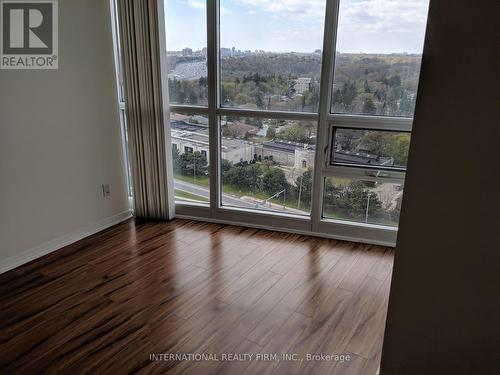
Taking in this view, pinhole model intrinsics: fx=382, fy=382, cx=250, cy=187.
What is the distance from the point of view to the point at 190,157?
12.1 feet

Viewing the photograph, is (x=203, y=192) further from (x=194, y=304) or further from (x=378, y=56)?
(x=378, y=56)

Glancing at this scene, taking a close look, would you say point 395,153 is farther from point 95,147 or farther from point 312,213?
point 95,147

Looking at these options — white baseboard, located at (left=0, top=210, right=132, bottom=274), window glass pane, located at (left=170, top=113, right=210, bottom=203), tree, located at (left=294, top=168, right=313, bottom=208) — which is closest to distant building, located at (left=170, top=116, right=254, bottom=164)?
window glass pane, located at (left=170, top=113, right=210, bottom=203)

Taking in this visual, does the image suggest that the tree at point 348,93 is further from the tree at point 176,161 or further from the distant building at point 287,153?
the tree at point 176,161

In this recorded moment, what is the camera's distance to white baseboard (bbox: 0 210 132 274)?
9.23 feet

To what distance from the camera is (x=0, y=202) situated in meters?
2.70

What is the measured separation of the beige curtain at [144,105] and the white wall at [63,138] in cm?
17

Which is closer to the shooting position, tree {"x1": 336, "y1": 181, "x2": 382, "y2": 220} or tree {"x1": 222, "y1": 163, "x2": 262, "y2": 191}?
tree {"x1": 336, "y1": 181, "x2": 382, "y2": 220}

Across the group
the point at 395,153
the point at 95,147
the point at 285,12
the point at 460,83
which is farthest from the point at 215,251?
the point at 460,83

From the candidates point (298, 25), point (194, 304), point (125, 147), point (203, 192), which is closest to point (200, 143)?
point (203, 192)

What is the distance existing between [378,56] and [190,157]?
1.88m

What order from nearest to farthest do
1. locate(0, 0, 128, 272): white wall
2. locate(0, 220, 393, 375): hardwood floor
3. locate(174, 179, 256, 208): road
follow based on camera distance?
locate(0, 220, 393, 375): hardwood floor
locate(0, 0, 128, 272): white wall
locate(174, 179, 256, 208): road

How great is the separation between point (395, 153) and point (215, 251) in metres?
1.66

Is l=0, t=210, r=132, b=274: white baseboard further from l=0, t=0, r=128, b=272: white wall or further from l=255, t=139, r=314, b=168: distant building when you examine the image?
l=255, t=139, r=314, b=168: distant building
